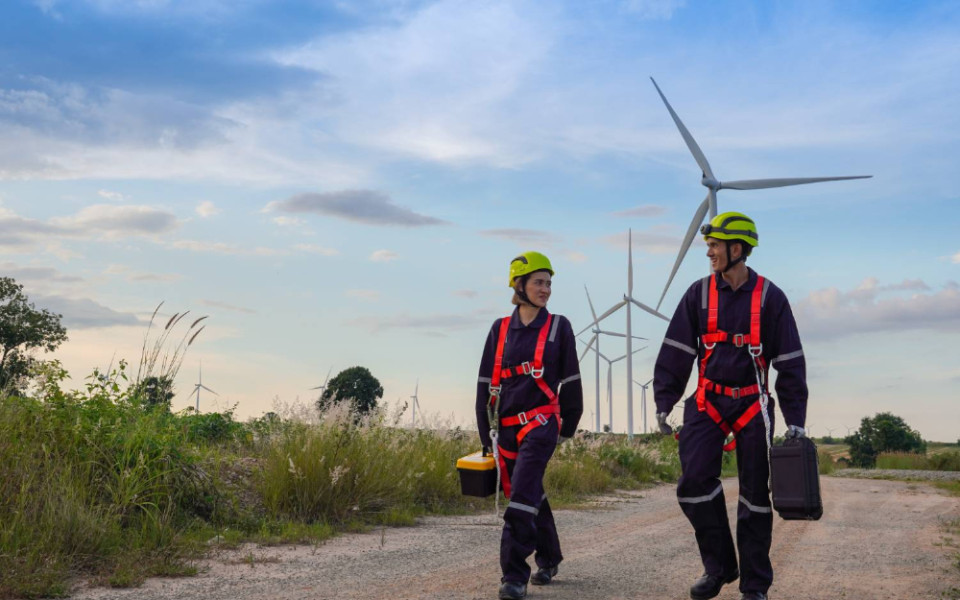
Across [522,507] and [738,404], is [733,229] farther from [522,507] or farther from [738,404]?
[522,507]

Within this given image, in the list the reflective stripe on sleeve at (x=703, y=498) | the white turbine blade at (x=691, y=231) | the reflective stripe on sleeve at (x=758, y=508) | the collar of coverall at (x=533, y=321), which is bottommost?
the reflective stripe on sleeve at (x=758, y=508)

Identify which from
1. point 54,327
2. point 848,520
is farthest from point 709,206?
point 54,327

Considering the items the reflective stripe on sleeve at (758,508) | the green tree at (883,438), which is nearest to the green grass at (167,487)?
the reflective stripe on sleeve at (758,508)

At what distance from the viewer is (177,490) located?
888 cm

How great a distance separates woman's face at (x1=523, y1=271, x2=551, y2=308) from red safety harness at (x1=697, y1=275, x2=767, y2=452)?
125 cm

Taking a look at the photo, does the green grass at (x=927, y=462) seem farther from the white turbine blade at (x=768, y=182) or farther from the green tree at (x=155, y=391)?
the green tree at (x=155, y=391)

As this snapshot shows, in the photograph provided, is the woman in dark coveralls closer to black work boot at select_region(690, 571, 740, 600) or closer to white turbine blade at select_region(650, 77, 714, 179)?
black work boot at select_region(690, 571, 740, 600)

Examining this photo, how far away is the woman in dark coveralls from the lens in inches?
250

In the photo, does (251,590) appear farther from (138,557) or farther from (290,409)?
(290,409)

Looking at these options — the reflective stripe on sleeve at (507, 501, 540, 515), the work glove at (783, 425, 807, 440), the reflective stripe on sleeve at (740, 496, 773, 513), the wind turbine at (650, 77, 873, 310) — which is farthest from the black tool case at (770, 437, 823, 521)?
the wind turbine at (650, 77, 873, 310)

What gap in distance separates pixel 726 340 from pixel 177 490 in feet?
18.5

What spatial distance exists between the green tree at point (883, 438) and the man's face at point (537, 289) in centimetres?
7194

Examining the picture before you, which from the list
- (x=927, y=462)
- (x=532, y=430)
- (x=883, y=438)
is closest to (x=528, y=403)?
(x=532, y=430)

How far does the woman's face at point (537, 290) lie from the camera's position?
22.3 ft
